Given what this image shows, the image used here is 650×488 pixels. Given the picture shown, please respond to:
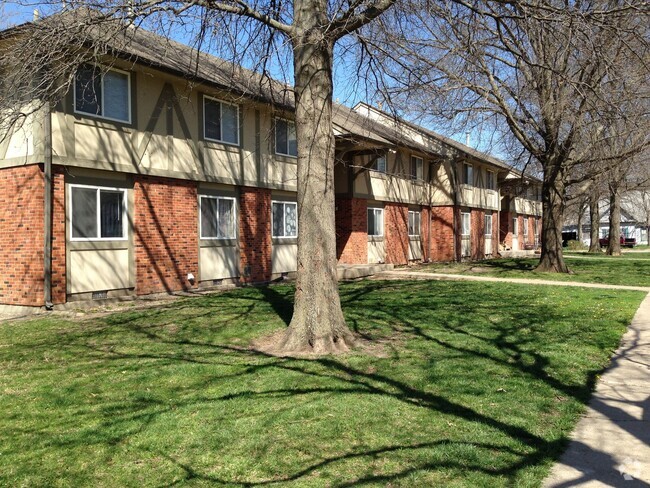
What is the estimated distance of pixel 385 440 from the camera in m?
4.44

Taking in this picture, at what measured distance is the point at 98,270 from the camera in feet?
39.3

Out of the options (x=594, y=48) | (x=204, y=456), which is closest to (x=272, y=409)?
(x=204, y=456)

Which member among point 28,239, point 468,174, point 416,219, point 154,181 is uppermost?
point 468,174

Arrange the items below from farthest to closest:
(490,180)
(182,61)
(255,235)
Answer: (490,180) < (255,235) < (182,61)

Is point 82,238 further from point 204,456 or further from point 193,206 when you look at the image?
point 204,456

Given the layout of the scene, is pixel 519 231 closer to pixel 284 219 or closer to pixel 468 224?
pixel 468 224

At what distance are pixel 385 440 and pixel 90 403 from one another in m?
3.05

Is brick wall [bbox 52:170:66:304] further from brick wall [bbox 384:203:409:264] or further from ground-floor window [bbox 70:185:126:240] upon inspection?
brick wall [bbox 384:203:409:264]

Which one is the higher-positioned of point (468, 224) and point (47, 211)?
point (468, 224)

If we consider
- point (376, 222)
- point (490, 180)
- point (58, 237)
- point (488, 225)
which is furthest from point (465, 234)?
point (58, 237)

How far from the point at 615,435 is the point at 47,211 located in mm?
10329

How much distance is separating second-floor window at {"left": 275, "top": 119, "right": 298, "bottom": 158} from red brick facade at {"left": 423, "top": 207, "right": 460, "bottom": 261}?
11.9m

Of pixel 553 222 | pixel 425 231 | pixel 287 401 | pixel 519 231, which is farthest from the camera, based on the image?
pixel 519 231

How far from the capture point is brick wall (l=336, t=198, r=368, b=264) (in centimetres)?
2150
